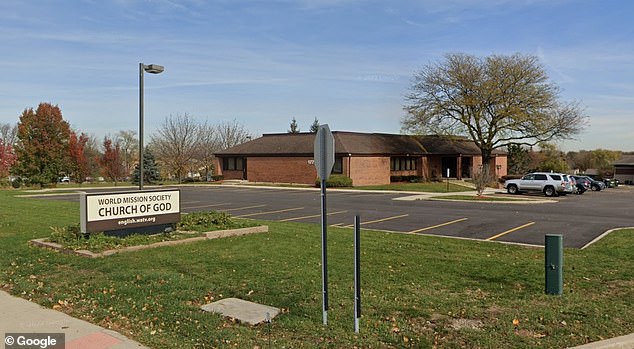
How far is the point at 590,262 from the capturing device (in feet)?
31.3

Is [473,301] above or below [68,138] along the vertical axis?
below

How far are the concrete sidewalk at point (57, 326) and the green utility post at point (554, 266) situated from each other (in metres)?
5.20

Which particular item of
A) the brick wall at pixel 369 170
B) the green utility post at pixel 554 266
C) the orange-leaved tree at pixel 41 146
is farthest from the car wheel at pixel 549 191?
the orange-leaved tree at pixel 41 146

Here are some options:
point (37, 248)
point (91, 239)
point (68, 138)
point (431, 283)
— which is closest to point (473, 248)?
point (431, 283)

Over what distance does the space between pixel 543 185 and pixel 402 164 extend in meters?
16.9

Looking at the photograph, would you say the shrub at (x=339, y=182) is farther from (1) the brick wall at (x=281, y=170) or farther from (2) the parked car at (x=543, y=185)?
(2) the parked car at (x=543, y=185)

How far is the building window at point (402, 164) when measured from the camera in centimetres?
4875

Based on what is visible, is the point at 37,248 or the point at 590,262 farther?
the point at 37,248

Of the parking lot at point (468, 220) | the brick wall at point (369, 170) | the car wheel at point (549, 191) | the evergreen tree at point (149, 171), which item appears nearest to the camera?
the parking lot at point (468, 220)

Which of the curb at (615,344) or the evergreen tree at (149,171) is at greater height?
the evergreen tree at (149,171)

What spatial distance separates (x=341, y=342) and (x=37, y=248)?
8022 mm

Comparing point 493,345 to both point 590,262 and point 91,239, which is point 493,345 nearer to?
point 590,262

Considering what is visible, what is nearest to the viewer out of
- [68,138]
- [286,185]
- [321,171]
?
[321,171]

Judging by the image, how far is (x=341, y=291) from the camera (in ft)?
23.5
